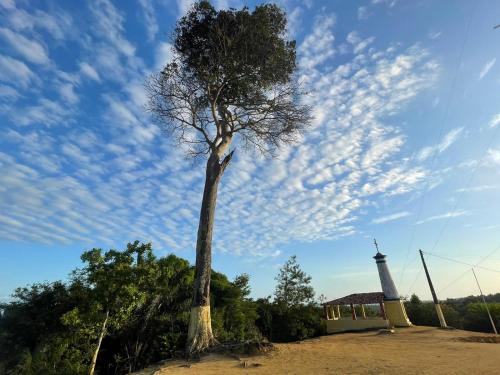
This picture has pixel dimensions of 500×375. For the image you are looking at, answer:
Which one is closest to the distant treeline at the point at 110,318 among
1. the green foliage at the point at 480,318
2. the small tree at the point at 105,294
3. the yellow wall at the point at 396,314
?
the small tree at the point at 105,294

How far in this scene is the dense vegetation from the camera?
1017 centimetres

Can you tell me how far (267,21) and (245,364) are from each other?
1300cm

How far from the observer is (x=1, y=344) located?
12312 mm

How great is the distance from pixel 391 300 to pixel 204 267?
18162 millimetres

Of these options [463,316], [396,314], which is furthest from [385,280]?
[463,316]

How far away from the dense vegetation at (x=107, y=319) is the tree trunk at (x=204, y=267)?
97 cm

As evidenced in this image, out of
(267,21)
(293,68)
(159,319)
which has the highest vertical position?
(267,21)

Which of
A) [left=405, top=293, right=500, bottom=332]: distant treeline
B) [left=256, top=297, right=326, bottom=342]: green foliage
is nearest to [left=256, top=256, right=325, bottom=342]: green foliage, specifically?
[left=256, top=297, right=326, bottom=342]: green foliage

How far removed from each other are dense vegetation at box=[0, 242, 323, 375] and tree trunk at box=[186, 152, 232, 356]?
966 mm

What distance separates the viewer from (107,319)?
1031cm

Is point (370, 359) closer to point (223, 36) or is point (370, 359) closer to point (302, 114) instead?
point (302, 114)

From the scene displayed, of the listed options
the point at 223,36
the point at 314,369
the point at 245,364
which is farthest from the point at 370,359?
the point at 223,36

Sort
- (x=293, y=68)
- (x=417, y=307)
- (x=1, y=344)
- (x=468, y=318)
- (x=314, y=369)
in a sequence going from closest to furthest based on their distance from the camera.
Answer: (x=314, y=369)
(x=1, y=344)
(x=293, y=68)
(x=468, y=318)
(x=417, y=307)

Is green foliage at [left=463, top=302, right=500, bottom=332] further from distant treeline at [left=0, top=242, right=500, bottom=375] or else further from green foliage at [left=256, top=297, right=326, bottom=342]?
distant treeline at [left=0, top=242, right=500, bottom=375]
